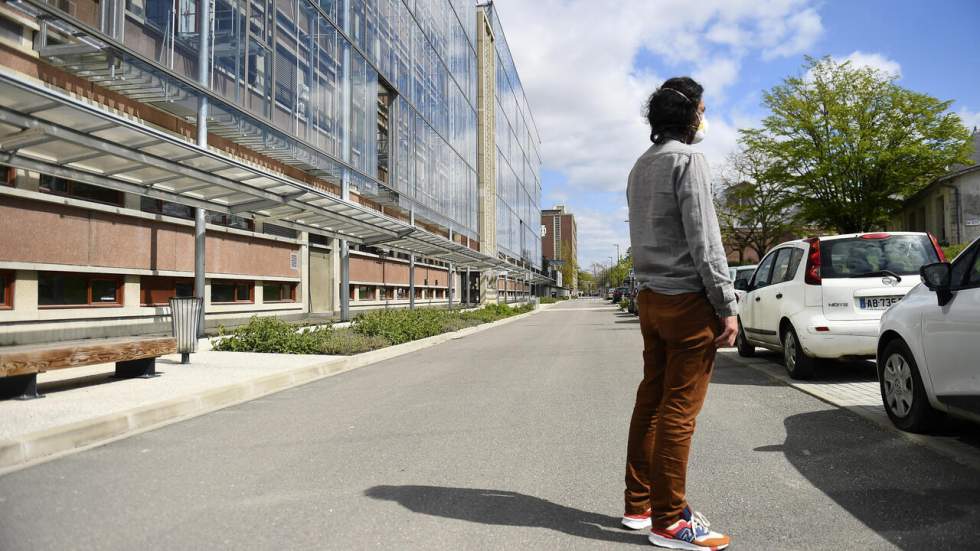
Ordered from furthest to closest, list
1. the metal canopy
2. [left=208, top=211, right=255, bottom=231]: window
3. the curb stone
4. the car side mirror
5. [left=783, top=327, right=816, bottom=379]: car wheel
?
1. [left=208, top=211, right=255, bottom=231]: window
2. the metal canopy
3. [left=783, top=327, right=816, bottom=379]: car wheel
4. the curb stone
5. the car side mirror

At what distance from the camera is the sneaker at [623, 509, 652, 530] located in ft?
10.1

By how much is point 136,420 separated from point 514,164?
201ft

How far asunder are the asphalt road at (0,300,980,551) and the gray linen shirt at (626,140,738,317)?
1.17 m

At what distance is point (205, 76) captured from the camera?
568 inches

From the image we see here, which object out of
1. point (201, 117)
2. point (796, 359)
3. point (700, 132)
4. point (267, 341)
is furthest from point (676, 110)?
point (201, 117)

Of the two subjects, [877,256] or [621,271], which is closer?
[877,256]

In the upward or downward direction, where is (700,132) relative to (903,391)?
upward

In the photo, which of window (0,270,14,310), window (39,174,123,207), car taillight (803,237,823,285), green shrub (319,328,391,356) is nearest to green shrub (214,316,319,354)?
green shrub (319,328,391,356)

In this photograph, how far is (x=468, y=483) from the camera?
386cm

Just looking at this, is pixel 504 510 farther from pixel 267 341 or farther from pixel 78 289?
pixel 78 289

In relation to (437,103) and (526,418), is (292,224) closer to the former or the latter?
(526,418)

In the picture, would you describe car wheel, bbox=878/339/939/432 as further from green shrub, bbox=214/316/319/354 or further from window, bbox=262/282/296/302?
window, bbox=262/282/296/302

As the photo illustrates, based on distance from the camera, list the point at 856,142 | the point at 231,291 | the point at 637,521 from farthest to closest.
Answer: the point at 856,142 < the point at 231,291 < the point at 637,521

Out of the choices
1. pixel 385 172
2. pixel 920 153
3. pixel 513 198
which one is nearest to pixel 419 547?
pixel 385 172
